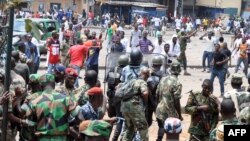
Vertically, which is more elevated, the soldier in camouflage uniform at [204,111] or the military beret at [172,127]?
the military beret at [172,127]

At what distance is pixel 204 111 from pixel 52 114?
253cm

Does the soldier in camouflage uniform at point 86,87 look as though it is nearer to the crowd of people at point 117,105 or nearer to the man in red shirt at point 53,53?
the crowd of people at point 117,105

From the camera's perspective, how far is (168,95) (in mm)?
9070

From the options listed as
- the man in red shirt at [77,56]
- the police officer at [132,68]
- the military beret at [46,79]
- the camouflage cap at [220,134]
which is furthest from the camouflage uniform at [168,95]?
the man in red shirt at [77,56]

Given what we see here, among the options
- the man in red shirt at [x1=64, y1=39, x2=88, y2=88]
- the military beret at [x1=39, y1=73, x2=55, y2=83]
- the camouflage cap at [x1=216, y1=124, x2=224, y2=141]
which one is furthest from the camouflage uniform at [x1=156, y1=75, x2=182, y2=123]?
the man in red shirt at [x1=64, y1=39, x2=88, y2=88]

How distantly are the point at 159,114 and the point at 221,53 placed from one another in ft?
20.7

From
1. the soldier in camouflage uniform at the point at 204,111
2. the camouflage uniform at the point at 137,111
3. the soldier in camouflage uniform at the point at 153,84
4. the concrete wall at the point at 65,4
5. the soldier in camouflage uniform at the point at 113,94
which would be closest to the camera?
the soldier in camouflage uniform at the point at 204,111

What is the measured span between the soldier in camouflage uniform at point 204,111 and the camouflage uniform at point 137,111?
0.70 meters

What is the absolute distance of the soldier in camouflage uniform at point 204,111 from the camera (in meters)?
8.05

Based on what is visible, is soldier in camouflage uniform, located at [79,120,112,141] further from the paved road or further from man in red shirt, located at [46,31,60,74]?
man in red shirt, located at [46,31,60,74]

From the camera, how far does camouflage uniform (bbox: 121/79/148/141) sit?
8.41 metres

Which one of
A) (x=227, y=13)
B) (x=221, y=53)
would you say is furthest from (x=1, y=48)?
(x=227, y=13)

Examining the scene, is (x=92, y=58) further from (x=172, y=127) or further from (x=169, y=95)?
(x=172, y=127)

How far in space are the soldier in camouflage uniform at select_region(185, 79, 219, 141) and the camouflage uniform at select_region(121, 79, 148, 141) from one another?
0.70m
